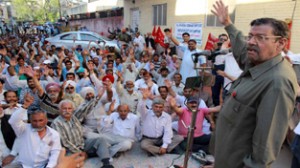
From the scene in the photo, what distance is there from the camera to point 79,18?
26609mm

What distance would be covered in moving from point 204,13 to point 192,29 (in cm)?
85

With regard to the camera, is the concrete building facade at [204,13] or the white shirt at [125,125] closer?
the white shirt at [125,125]

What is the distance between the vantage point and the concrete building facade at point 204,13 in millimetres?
6332

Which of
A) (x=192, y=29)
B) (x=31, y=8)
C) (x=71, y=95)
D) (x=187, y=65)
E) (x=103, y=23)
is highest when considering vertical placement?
(x=31, y=8)

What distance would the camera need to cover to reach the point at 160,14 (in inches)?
474

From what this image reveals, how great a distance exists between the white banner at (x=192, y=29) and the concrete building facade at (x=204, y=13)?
0.15 m

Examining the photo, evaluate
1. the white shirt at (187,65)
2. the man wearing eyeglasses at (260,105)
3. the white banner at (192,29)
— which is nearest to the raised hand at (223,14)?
the man wearing eyeglasses at (260,105)

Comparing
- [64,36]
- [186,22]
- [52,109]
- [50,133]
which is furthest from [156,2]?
[50,133]

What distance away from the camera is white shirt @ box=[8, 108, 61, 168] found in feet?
9.77

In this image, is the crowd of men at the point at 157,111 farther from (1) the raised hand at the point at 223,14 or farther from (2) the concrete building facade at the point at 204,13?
(2) the concrete building facade at the point at 204,13

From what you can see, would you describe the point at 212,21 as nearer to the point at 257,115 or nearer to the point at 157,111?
the point at 157,111

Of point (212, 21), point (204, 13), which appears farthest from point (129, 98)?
point (204, 13)

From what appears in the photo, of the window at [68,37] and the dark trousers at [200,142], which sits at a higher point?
the window at [68,37]

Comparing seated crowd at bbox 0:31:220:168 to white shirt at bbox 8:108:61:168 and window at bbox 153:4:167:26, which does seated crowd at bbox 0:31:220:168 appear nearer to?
white shirt at bbox 8:108:61:168
